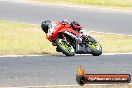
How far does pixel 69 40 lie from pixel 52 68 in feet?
10.6

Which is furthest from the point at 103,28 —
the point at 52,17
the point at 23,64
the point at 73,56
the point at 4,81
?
the point at 4,81

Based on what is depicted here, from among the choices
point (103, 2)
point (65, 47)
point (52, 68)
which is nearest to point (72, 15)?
point (103, 2)

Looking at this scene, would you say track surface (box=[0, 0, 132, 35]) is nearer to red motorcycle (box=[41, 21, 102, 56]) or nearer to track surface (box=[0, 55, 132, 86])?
red motorcycle (box=[41, 21, 102, 56])

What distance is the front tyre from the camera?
1727cm

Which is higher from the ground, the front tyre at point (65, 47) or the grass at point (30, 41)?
the front tyre at point (65, 47)

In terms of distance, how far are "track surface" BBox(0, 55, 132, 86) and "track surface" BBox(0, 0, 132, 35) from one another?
34.6 ft

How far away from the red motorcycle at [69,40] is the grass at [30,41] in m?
0.80

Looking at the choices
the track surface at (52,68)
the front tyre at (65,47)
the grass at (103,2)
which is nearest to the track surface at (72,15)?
the grass at (103,2)

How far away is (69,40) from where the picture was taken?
1797 cm

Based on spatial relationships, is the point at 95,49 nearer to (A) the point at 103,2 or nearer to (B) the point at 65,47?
(B) the point at 65,47

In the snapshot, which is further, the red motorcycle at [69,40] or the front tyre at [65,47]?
the red motorcycle at [69,40]

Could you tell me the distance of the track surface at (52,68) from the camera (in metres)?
13.4

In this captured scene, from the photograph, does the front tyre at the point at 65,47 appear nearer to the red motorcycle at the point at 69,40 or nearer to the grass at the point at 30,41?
the red motorcycle at the point at 69,40

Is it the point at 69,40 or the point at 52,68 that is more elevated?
the point at 52,68
